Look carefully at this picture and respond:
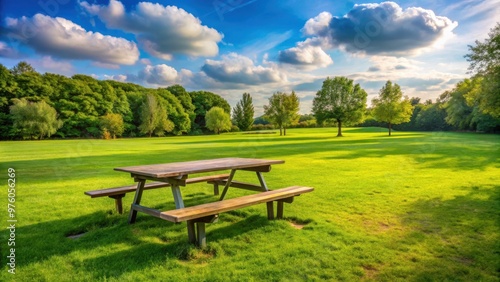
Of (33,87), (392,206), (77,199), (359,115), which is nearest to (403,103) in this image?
(359,115)

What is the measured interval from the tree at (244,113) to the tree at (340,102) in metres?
45.9

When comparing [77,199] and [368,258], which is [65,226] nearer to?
[77,199]

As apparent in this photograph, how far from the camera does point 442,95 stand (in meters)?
90.1

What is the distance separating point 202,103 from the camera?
3844 inches

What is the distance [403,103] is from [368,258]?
186 feet

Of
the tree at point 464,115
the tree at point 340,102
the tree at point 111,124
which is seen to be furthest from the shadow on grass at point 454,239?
the tree at point 111,124

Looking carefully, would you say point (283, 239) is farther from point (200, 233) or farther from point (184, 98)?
point (184, 98)

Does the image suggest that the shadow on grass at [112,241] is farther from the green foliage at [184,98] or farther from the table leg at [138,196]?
the green foliage at [184,98]

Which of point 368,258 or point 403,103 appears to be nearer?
point 368,258

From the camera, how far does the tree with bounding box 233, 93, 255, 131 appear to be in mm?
100500

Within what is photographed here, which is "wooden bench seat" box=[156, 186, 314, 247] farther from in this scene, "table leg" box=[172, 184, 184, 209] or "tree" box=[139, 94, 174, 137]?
"tree" box=[139, 94, 174, 137]

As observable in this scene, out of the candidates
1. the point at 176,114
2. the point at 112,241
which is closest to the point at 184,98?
the point at 176,114

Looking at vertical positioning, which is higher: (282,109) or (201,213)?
(282,109)

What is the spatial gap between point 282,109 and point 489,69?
3976cm
